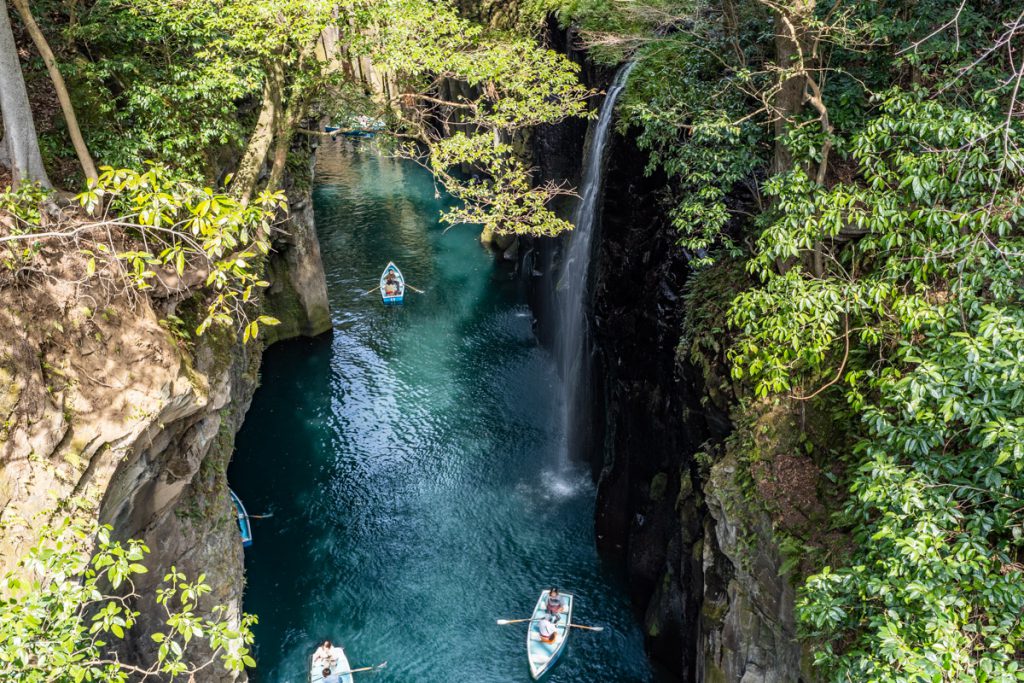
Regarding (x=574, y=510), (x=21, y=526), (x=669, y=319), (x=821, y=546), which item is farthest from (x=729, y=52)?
(x=21, y=526)

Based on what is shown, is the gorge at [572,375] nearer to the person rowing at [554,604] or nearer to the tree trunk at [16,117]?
the tree trunk at [16,117]

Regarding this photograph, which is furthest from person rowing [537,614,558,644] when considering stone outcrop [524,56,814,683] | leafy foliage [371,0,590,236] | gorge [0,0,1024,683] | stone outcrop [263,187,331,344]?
stone outcrop [263,187,331,344]

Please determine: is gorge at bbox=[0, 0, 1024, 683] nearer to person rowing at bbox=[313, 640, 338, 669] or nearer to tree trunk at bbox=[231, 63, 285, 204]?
tree trunk at bbox=[231, 63, 285, 204]

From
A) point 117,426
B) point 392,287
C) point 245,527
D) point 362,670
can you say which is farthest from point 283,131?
point 392,287

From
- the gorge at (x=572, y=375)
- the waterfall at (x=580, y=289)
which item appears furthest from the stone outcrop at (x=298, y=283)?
the waterfall at (x=580, y=289)

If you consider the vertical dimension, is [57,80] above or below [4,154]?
above

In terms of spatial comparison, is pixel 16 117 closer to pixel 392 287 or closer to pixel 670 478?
pixel 670 478
